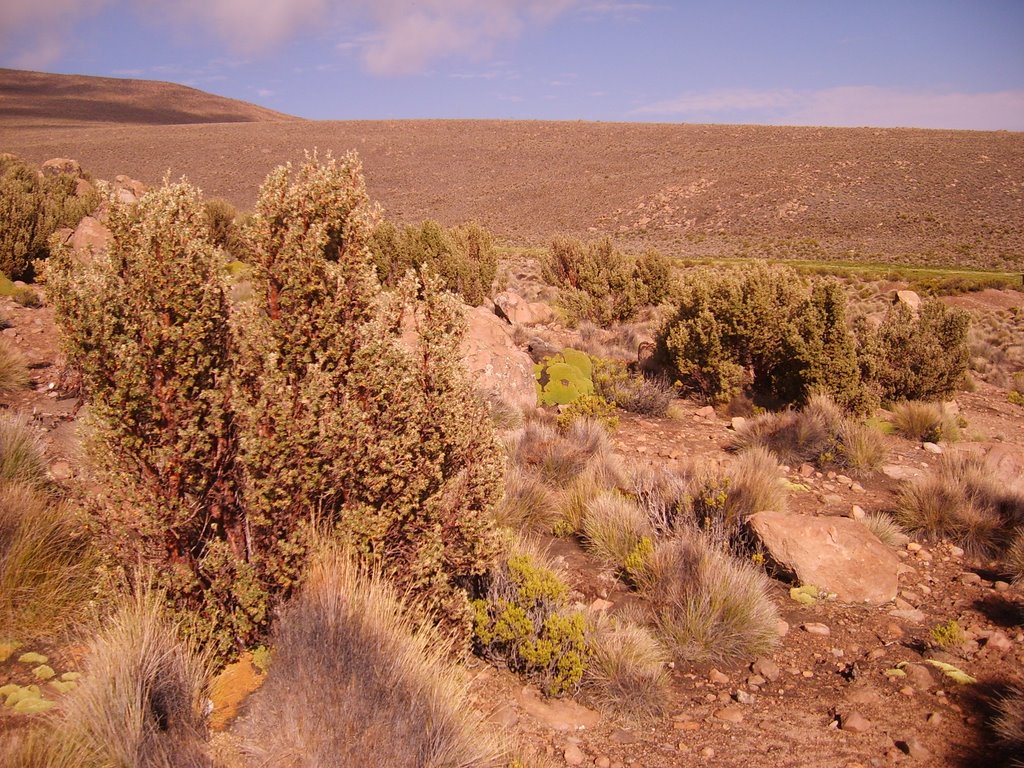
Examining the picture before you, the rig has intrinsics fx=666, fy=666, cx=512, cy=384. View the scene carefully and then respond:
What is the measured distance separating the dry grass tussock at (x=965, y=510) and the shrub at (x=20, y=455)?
725 centimetres

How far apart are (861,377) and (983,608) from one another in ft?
19.8

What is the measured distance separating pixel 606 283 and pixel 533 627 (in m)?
13.9

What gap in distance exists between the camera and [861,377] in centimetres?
1041

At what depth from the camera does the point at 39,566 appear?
3.47 meters

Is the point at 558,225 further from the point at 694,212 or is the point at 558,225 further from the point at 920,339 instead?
the point at 920,339

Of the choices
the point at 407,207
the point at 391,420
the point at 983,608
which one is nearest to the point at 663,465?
the point at 983,608

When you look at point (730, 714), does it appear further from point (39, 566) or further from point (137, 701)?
point (39, 566)

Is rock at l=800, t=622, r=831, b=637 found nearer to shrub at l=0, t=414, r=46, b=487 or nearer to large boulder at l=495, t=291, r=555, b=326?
shrub at l=0, t=414, r=46, b=487

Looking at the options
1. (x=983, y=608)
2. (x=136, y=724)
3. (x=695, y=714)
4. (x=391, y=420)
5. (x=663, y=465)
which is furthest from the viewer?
(x=663, y=465)

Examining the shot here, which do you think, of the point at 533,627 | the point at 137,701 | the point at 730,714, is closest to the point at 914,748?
the point at 730,714

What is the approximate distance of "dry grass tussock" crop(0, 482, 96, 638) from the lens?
127 inches

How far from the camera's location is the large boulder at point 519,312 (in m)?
14.2

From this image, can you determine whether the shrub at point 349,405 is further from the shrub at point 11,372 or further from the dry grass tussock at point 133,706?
the shrub at point 11,372

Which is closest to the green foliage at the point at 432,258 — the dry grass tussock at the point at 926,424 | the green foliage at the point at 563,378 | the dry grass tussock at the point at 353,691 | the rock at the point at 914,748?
the green foliage at the point at 563,378
